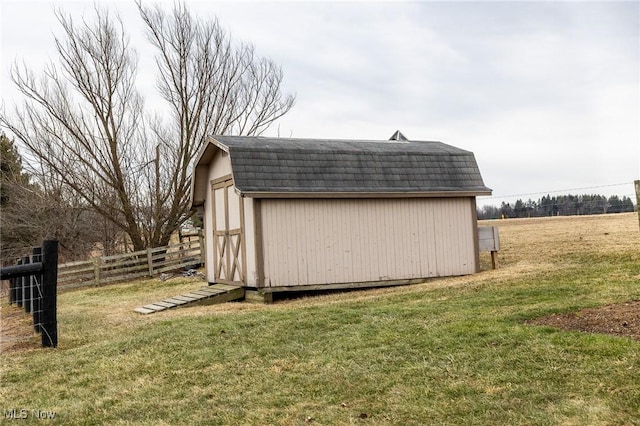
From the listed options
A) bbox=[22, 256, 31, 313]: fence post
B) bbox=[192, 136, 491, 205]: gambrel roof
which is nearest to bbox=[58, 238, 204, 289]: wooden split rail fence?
bbox=[22, 256, 31, 313]: fence post

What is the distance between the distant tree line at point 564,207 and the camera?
2972cm

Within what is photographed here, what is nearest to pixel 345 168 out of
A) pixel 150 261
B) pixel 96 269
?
pixel 150 261

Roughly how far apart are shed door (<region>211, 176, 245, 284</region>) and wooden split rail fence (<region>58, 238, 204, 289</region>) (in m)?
7.96

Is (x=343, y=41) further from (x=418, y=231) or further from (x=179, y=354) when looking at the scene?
(x=179, y=354)

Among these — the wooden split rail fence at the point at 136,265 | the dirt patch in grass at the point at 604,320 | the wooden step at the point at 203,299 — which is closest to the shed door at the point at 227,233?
the wooden step at the point at 203,299

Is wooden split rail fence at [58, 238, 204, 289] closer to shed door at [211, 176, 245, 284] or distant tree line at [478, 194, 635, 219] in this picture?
shed door at [211, 176, 245, 284]

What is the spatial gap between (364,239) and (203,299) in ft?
12.2

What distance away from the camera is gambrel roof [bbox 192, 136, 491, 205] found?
1224cm

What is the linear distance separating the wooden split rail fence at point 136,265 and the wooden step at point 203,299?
9.01m

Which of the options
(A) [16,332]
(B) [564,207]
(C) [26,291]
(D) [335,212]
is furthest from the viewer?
(B) [564,207]

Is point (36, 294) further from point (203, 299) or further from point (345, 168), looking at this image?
point (345, 168)

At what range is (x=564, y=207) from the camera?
33.7 m

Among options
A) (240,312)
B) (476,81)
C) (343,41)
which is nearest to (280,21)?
(343,41)

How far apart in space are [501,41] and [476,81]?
2335 mm
